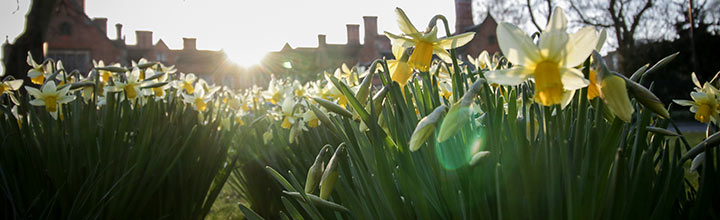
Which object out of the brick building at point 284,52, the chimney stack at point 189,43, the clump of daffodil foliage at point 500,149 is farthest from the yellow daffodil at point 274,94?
the chimney stack at point 189,43

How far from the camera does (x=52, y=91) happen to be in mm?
1684

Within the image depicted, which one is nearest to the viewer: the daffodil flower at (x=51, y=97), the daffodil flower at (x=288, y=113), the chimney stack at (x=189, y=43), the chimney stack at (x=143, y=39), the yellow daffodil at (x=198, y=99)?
the daffodil flower at (x=51, y=97)

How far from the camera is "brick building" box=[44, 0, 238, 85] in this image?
24.0 m

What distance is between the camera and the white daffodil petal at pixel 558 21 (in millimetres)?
584

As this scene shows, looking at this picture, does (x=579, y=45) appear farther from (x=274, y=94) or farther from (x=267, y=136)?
(x=274, y=94)

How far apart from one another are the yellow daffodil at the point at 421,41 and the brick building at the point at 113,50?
21375 mm

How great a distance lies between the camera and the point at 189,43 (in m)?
32.2

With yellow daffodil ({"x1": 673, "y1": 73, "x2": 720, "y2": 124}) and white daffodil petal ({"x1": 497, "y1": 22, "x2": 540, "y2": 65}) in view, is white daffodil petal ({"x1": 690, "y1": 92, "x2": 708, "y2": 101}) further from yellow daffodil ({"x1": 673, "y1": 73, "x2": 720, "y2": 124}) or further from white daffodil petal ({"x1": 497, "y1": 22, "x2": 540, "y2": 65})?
white daffodil petal ({"x1": 497, "y1": 22, "x2": 540, "y2": 65})

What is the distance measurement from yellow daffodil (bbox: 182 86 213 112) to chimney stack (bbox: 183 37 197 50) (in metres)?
31.9

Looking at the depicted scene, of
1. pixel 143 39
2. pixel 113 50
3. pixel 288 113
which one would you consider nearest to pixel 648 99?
pixel 288 113

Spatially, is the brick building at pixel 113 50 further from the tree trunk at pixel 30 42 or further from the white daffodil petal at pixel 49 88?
the white daffodil petal at pixel 49 88

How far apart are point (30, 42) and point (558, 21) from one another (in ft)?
16.5

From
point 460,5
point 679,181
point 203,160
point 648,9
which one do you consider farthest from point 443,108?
point 460,5

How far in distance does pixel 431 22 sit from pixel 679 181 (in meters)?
0.52
